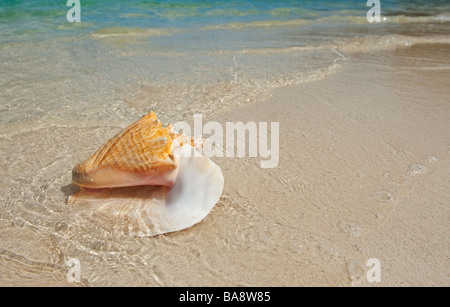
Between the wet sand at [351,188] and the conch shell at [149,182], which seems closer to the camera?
the wet sand at [351,188]

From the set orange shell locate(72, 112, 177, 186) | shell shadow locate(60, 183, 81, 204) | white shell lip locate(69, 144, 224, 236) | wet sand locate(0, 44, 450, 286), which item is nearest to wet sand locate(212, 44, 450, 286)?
wet sand locate(0, 44, 450, 286)

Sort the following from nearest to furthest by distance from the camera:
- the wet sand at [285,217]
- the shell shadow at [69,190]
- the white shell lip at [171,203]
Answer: the wet sand at [285,217] → the white shell lip at [171,203] → the shell shadow at [69,190]

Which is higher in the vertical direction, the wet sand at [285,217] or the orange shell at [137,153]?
the orange shell at [137,153]

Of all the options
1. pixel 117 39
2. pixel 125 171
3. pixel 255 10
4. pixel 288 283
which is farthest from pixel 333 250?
pixel 255 10

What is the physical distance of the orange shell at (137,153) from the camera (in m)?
2.18

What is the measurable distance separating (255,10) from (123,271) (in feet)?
33.8

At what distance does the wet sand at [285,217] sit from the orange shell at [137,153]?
33 cm

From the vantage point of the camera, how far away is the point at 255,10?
10922 millimetres

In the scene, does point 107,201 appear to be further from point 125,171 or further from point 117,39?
point 117,39

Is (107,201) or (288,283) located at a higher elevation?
(107,201)

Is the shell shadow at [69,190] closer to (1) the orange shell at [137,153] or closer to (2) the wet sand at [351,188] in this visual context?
(1) the orange shell at [137,153]

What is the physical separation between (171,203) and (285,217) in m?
0.70

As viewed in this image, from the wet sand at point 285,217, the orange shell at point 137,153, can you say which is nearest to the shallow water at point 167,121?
the wet sand at point 285,217

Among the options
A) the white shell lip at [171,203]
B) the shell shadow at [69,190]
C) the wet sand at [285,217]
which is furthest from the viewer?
the shell shadow at [69,190]
